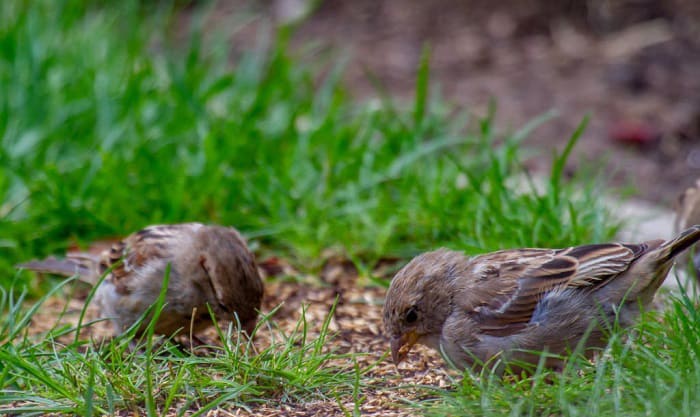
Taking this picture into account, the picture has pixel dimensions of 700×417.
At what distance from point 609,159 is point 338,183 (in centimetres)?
243

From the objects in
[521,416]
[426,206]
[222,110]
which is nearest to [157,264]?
[426,206]

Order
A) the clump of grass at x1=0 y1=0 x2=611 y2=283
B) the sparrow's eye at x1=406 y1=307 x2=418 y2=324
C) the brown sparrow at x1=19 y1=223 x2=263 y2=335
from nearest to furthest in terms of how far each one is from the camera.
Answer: the sparrow's eye at x1=406 y1=307 x2=418 y2=324 < the brown sparrow at x1=19 y1=223 x2=263 y2=335 < the clump of grass at x1=0 y1=0 x2=611 y2=283

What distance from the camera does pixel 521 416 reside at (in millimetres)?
3809

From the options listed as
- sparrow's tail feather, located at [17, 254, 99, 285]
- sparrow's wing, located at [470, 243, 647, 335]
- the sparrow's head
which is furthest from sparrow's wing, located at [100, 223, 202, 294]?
sparrow's wing, located at [470, 243, 647, 335]

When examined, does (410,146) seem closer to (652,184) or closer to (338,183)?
(338,183)

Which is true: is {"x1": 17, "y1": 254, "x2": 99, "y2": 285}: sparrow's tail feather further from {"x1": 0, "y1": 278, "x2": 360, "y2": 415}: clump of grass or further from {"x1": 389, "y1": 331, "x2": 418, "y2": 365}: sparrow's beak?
{"x1": 389, "y1": 331, "x2": 418, "y2": 365}: sparrow's beak

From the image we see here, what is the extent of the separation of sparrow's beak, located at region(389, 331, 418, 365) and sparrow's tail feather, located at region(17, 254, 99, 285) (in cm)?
213

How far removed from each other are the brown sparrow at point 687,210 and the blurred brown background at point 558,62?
1.50m

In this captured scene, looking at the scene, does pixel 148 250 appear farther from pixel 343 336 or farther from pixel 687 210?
pixel 687 210

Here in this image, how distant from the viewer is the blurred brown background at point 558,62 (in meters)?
8.22

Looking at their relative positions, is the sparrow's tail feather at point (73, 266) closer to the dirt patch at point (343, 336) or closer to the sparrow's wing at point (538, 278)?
the dirt patch at point (343, 336)

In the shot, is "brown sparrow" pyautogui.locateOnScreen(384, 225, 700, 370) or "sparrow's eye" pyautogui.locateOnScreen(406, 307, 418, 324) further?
"sparrow's eye" pyautogui.locateOnScreen(406, 307, 418, 324)

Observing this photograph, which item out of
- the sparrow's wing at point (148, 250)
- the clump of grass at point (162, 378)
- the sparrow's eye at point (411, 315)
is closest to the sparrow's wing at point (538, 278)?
the sparrow's eye at point (411, 315)

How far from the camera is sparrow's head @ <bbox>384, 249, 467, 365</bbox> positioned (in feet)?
14.8
